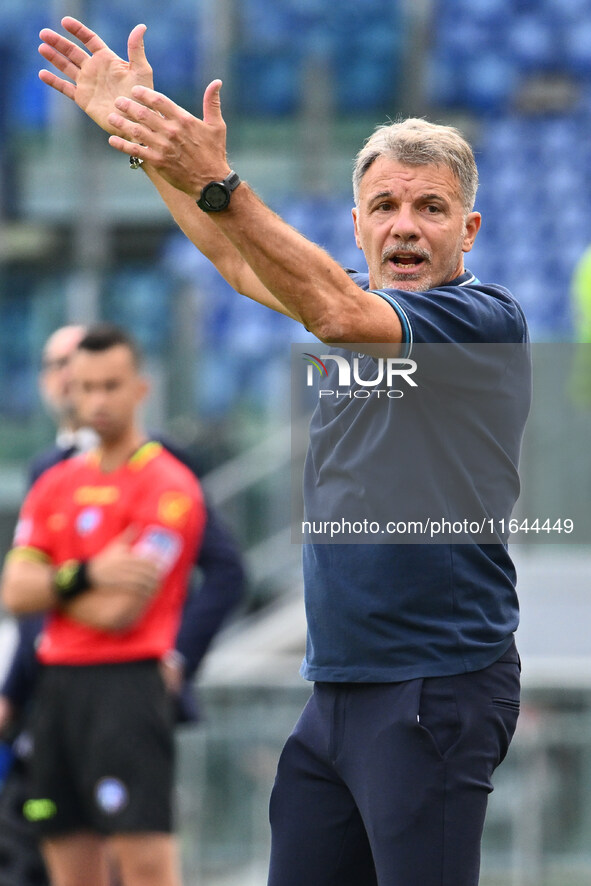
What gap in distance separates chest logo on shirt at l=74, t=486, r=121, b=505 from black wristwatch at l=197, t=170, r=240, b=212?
7.13 ft

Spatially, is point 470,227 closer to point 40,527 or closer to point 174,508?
→ point 174,508

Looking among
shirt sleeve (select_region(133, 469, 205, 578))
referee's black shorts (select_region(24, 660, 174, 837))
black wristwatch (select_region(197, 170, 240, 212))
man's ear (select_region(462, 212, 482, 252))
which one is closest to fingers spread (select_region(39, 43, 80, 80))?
black wristwatch (select_region(197, 170, 240, 212))

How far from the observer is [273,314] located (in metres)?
10.9

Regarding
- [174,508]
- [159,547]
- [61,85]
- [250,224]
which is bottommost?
[159,547]

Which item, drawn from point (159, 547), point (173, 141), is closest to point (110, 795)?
point (159, 547)

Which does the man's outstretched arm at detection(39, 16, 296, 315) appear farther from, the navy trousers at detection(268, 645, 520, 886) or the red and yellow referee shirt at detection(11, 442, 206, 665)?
the red and yellow referee shirt at detection(11, 442, 206, 665)

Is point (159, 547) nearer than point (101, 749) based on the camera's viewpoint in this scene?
No

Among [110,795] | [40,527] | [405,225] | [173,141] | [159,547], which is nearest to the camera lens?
[173,141]

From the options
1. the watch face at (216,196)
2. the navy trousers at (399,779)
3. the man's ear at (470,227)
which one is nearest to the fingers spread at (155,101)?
the watch face at (216,196)

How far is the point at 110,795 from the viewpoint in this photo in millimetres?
4023

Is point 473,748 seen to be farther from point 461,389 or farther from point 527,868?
point 527,868

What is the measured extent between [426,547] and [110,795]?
6.54 feet

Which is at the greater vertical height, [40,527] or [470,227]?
[470,227]

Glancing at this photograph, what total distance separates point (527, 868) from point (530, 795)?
0.31 metres
